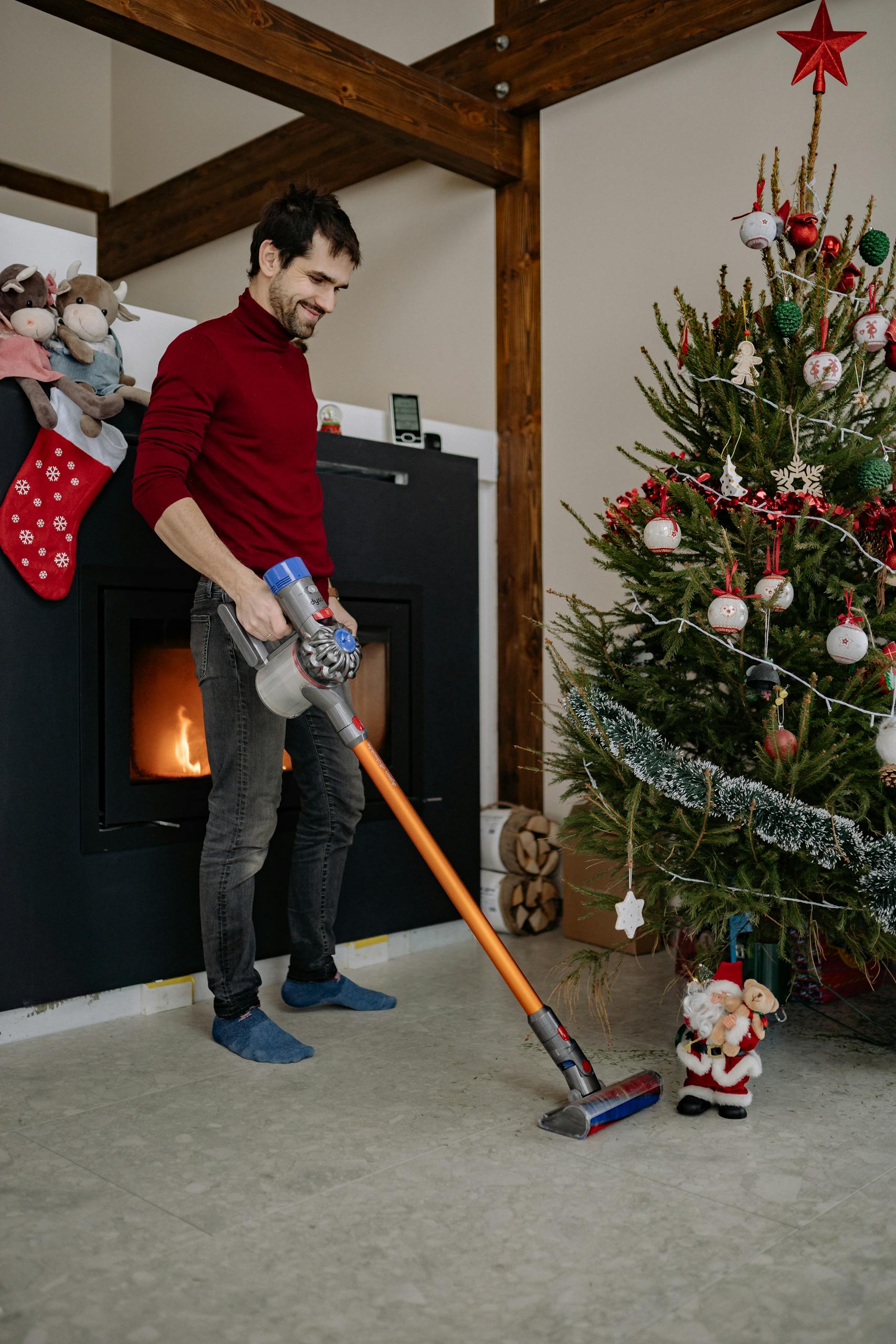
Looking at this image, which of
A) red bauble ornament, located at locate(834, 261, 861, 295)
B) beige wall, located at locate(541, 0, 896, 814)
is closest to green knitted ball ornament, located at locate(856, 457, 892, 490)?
red bauble ornament, located at locate(834, 261, 861, 295)

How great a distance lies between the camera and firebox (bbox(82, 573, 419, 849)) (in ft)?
7.38

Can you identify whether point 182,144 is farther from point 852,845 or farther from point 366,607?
point 852,845

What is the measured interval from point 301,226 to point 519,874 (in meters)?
1.72

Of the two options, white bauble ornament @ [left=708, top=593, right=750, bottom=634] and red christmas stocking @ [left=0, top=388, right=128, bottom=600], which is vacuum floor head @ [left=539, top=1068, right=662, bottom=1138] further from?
red christmas stocking @ [left=0, top=388, right=128, bottom=600]

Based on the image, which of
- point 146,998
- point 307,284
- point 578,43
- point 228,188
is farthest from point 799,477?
point 228,188

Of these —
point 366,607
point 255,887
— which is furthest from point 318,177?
point 255,887

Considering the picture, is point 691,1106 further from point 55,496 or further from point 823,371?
point 55,496

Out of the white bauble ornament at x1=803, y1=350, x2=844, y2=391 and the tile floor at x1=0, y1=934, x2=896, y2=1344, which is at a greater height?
the white bauble ornament at x1=803, y1=350, x2=844, y2=391

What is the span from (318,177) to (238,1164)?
3.25 meters

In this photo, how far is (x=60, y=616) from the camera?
2.20m

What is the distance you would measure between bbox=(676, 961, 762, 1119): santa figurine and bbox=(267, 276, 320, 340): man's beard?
1288mm

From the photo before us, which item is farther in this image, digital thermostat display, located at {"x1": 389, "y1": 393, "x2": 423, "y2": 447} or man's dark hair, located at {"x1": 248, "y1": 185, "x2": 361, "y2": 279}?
digital thermostat display, located at {"x1": 389, "y1": 393, "x2": 423, "y2": 447}

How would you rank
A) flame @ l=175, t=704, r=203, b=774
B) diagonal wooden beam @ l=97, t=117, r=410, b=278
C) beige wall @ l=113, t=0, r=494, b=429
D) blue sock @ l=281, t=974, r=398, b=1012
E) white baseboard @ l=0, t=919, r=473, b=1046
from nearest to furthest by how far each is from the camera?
white baseboard @ l=0, t=919, r=473, b=1046 → blue sock @ l=281, t=974, r=398, b=1012 → flame @ l=175, t=704, r=203, b=774 → beige wall @ l=113, t=0, r=494, b=429 → diagonal wooden beam @ l=97, t=117, r=410, b=278

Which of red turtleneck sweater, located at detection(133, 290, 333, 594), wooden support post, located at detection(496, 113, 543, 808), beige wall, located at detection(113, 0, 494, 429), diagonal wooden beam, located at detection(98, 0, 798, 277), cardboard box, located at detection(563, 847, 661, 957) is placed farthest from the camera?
beige wall, located at detection(113, 0, 494, 429)
